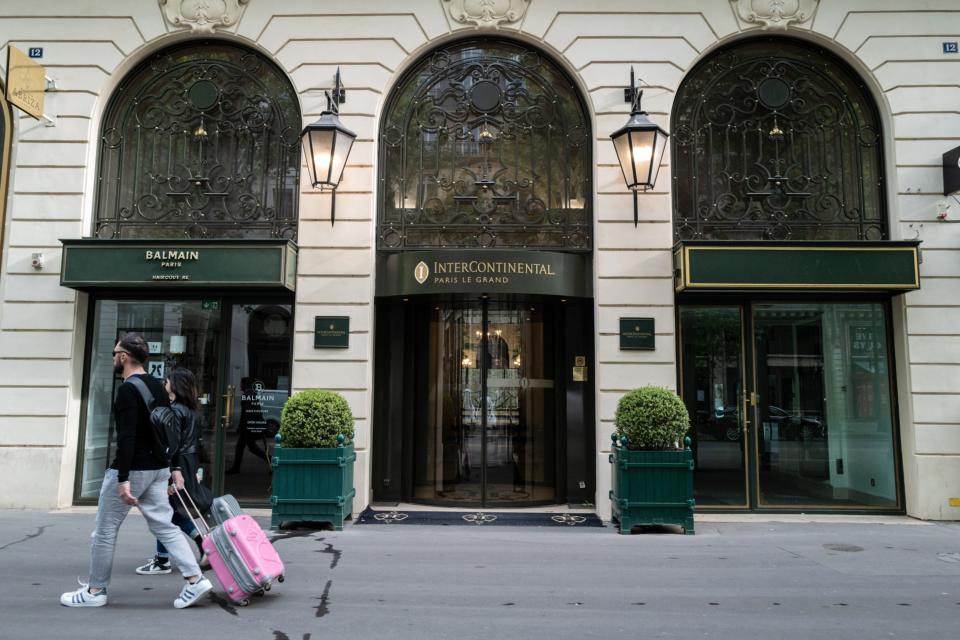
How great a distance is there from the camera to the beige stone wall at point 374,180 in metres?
9.38

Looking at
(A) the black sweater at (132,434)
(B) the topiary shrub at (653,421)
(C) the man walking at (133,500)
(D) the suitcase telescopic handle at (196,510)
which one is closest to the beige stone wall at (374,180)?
(B) the topiary shrub at (653,421)

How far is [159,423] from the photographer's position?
523 centimetres

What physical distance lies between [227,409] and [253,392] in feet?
1.39

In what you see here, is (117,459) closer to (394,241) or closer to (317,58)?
(394,241)

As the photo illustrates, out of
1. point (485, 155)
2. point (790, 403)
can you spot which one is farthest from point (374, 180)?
point (790, 403)

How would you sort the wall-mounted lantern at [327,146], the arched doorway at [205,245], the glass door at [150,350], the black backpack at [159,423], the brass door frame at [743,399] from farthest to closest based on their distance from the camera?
1. the glass door at [150,350]
2. the brass door frame at [743,399]
3. the arched doorway at [205,245]
4. the wall-mounted lantern at [327,146]
5. the black backpack at [159,423]

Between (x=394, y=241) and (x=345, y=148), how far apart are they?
1.50 m

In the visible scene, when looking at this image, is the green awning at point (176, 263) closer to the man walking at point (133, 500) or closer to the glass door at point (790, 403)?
the man walking at point (133, 500)

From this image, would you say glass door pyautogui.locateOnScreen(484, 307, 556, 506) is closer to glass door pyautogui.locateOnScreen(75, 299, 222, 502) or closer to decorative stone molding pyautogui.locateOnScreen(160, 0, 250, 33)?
glass door pyautogui.locateOnScreen(75, 299, 222, 502)

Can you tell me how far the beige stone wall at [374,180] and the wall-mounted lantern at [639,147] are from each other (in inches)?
17.0

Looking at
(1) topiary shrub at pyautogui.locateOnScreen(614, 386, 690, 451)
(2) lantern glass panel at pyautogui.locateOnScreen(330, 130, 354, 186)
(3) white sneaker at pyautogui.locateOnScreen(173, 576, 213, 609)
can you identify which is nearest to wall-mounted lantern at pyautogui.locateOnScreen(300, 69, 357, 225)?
(2) lantern glass panel at pyautogui.locateOnScreen(330, 130, 354, 186)

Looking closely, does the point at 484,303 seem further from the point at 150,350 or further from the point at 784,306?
the point at 150,350

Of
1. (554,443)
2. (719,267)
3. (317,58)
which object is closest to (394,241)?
(317,58)

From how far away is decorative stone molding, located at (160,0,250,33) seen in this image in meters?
10.2
